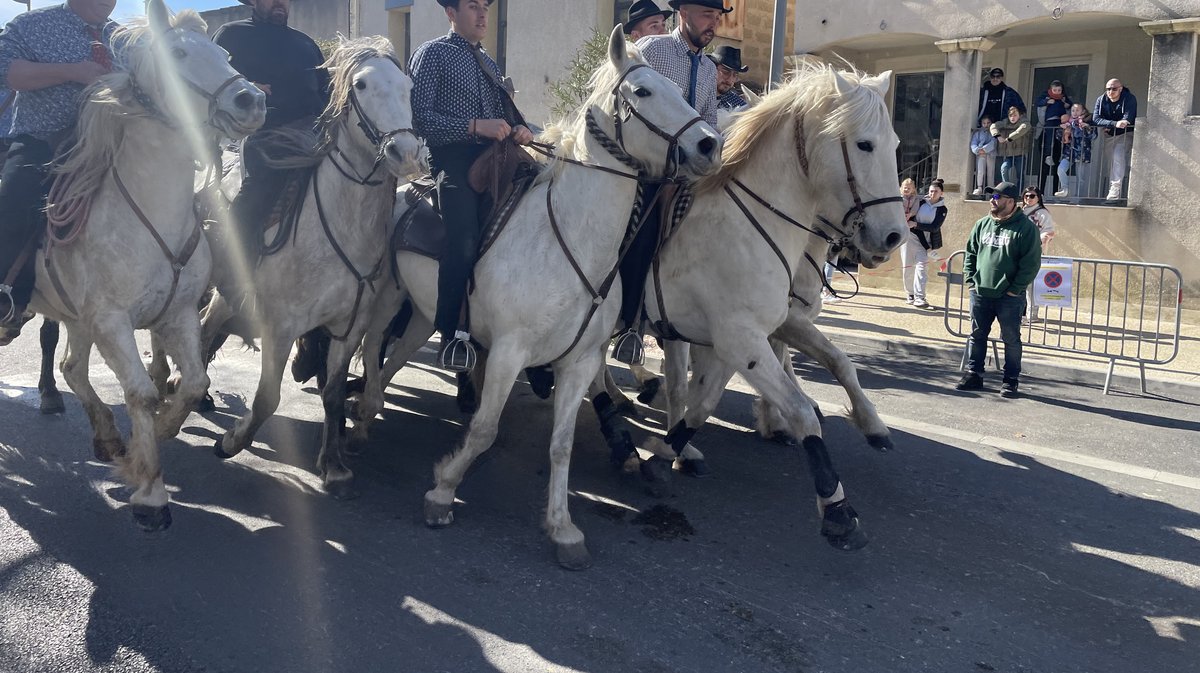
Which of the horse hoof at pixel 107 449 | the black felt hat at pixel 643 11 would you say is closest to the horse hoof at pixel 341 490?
the horse hoof at pixel 107 449

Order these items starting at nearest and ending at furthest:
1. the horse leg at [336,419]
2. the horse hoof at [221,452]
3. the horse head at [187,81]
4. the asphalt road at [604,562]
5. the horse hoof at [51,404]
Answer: the asphalt road at [604,562] → the horse head at [187,81] → the horse leg at [336,419] → the horse hoof at [221,452] → the horse hoof at [51,404]

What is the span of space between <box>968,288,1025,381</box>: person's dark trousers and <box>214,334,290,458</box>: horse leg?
5.68 metres

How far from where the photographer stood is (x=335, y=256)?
5051 mm

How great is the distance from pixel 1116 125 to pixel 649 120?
11807 millimetres

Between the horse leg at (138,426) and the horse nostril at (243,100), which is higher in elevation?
the horse nostril at (243,100)

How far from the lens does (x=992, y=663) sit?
11.8 feet

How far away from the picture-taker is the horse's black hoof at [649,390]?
7.57 m

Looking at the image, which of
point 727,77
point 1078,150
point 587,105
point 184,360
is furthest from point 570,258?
point 1078,150

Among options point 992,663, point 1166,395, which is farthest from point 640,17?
point 1166,395

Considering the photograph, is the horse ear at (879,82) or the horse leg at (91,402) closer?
the horse ear at (879,82)

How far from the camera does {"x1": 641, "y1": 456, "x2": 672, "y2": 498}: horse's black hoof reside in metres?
5.44

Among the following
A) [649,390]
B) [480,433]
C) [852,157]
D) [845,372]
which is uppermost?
[852,157]

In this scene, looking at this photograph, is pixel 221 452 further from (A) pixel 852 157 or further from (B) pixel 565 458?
(A) pixel 852 157

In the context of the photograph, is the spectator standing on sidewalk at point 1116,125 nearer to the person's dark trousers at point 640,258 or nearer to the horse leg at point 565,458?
the person's dark trousers at point 640,258
